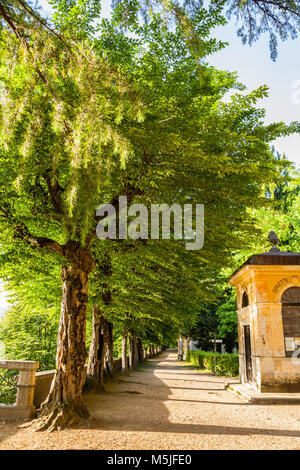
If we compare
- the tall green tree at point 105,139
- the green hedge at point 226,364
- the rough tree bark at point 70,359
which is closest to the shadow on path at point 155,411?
the rough tree bark at point 70,359

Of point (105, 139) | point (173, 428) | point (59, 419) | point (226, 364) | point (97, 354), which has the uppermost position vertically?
point (105, 139)

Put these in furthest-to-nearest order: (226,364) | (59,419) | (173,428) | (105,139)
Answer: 1. (226,364)
2. (173,428)
3. (59,419)
4. (105,139)

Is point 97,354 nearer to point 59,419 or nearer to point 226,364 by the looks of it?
point 59,419

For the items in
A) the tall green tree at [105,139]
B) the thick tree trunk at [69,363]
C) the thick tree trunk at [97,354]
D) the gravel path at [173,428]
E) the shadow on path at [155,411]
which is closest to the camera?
the tall green tree at [105,139]

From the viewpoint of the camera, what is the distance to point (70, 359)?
7.55 meters

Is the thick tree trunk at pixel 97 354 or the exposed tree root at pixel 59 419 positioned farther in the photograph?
the thick tree trunk at pixel 97 354

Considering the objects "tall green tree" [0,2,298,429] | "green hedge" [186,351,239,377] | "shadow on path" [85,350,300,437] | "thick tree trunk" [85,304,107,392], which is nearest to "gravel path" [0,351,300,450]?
"shadow on path" [85,350,300,437]

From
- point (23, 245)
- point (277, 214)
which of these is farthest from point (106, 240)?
point (277, 214)

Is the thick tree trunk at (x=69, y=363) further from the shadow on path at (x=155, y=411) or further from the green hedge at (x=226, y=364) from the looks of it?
the green hedge at (x=226, y=364)

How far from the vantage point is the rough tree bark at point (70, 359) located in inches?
280

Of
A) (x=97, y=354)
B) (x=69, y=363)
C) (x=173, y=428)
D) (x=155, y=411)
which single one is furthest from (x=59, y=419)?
(x=97, y=354)

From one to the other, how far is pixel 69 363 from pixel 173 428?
277cm

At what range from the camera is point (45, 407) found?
7.34m

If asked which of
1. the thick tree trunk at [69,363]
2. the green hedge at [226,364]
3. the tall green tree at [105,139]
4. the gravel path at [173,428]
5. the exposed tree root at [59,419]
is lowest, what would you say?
the green hedge at [226,364]
